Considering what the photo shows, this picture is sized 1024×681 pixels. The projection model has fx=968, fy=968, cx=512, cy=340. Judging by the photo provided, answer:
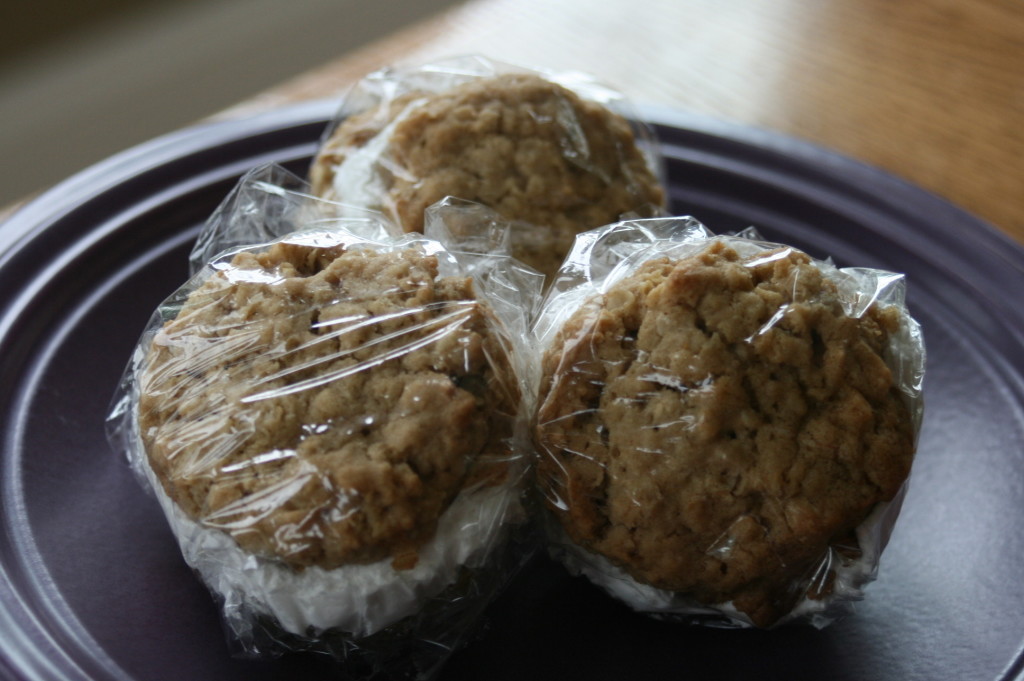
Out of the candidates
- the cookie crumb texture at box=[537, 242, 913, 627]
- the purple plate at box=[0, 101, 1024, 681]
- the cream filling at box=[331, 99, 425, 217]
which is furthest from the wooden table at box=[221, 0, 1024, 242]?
the cookie crumb texture at box=[537, 242, 913, 627]

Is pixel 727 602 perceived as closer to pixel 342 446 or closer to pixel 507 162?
pixel 342 446

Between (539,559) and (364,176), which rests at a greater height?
(364,176)

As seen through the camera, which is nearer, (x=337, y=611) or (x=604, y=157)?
(x=337, y=611)

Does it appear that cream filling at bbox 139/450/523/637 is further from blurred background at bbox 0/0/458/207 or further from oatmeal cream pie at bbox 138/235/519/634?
blurred background at bbox 0/0/458/207

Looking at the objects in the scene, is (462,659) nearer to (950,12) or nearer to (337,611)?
(337,611)

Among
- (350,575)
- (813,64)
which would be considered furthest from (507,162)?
(813,64)

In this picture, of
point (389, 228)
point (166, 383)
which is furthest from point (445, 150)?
point (166, 383)

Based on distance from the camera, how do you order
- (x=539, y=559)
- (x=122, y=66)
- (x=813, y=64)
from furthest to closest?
(x=122, y=66)
(x=813, y=64)
(x=539, y=559)
